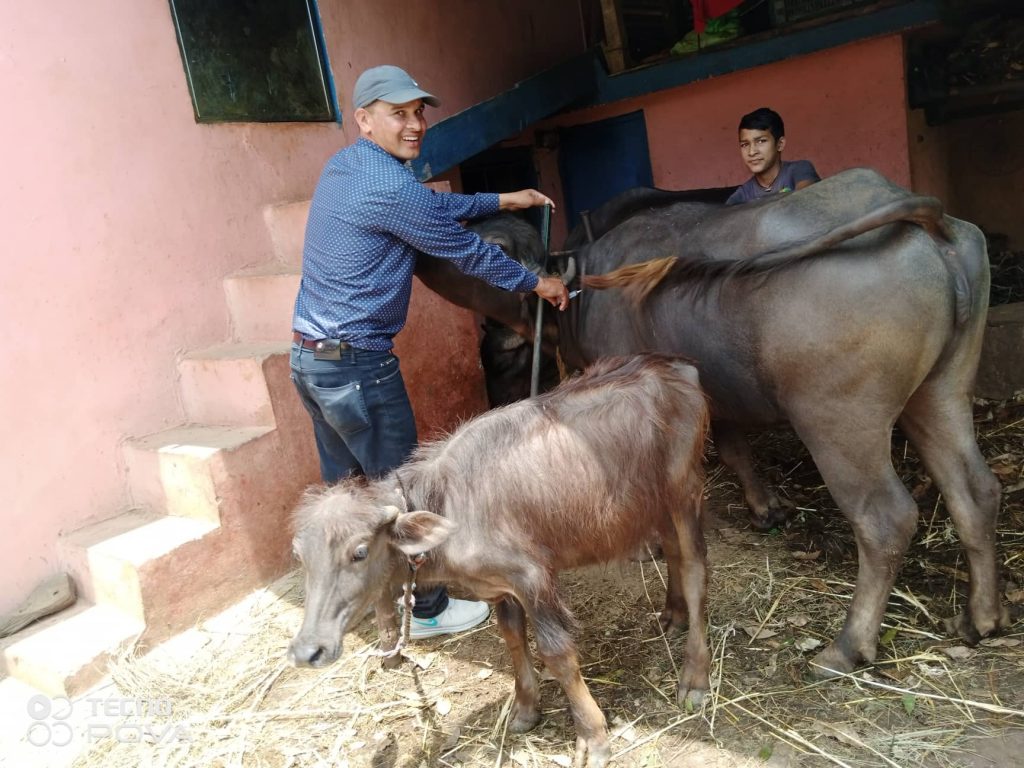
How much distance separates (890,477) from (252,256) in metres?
3.89

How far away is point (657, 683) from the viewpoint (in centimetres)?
311

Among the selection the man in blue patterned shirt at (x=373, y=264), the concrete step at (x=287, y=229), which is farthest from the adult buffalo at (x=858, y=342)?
the concrete step at (x=287, y=229)

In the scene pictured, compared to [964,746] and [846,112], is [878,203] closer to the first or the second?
[964,746]

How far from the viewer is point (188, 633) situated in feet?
12.5

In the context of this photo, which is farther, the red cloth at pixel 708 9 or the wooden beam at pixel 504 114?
the red cloth at pixel 708 9

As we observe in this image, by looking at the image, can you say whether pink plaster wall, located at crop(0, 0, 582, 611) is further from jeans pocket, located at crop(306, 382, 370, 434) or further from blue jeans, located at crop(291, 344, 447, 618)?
jeans pocket, located at crop(306, 382, 370, 434)

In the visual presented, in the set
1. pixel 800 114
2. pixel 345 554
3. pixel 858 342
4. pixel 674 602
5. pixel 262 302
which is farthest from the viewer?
pixel 800 114

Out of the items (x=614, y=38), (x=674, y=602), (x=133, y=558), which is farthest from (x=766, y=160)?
(x=133, y=558)

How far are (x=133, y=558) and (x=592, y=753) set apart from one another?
2.35 m

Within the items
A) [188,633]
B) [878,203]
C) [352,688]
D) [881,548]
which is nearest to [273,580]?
[188,633]

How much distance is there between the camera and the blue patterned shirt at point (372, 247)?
3135 millimetres

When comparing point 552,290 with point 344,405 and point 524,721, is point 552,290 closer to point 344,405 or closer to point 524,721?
point 344,405

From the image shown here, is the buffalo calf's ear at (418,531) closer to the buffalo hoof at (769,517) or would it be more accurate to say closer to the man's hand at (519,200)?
the man's hand at (519,200)

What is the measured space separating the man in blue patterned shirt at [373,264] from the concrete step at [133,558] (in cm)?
108
